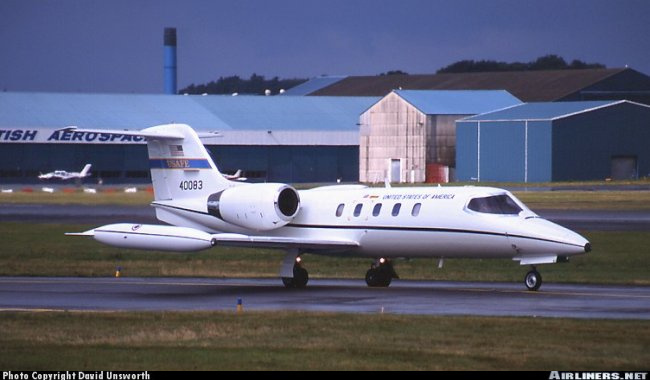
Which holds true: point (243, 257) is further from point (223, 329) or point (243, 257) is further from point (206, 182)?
point (223, 329)

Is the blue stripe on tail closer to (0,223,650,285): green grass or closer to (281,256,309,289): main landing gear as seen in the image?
(0,223,650,285): green grass

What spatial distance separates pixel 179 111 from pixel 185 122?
303cm

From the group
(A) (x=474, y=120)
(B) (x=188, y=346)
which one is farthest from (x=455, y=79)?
(B) (x=188, y=346)

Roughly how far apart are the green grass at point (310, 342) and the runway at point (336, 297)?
6.14ft

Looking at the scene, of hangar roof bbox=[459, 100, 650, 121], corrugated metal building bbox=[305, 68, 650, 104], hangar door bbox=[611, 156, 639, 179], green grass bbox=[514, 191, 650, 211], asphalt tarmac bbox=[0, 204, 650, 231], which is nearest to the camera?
asphalt tarmac bbox=[0, 204, 650, 231]

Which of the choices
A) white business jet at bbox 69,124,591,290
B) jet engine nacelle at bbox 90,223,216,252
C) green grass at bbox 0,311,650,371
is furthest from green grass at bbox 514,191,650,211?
green grass at bbox 0,311,650,371

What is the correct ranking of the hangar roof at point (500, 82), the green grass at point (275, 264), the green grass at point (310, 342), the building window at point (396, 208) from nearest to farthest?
the green grass at point (310, 342) → the building window at point (396, 208) → the green grass at point (275, 264) → the hangar roof at point (500, 82)

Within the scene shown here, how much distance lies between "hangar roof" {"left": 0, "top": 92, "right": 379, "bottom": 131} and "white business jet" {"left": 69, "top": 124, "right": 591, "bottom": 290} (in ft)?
236

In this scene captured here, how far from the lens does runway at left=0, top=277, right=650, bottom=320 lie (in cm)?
2381

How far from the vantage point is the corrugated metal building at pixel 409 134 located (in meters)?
105

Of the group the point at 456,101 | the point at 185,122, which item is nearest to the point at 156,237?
the point at 185,122

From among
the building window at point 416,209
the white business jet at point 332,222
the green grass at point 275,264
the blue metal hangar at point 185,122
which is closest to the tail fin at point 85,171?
the blue metal hangar at point 185,122

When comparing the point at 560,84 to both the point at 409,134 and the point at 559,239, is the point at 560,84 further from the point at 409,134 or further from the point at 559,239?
the point at 559,239

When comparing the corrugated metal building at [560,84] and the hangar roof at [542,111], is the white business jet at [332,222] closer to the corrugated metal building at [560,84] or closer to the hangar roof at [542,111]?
the hangar roof at [542,111]
